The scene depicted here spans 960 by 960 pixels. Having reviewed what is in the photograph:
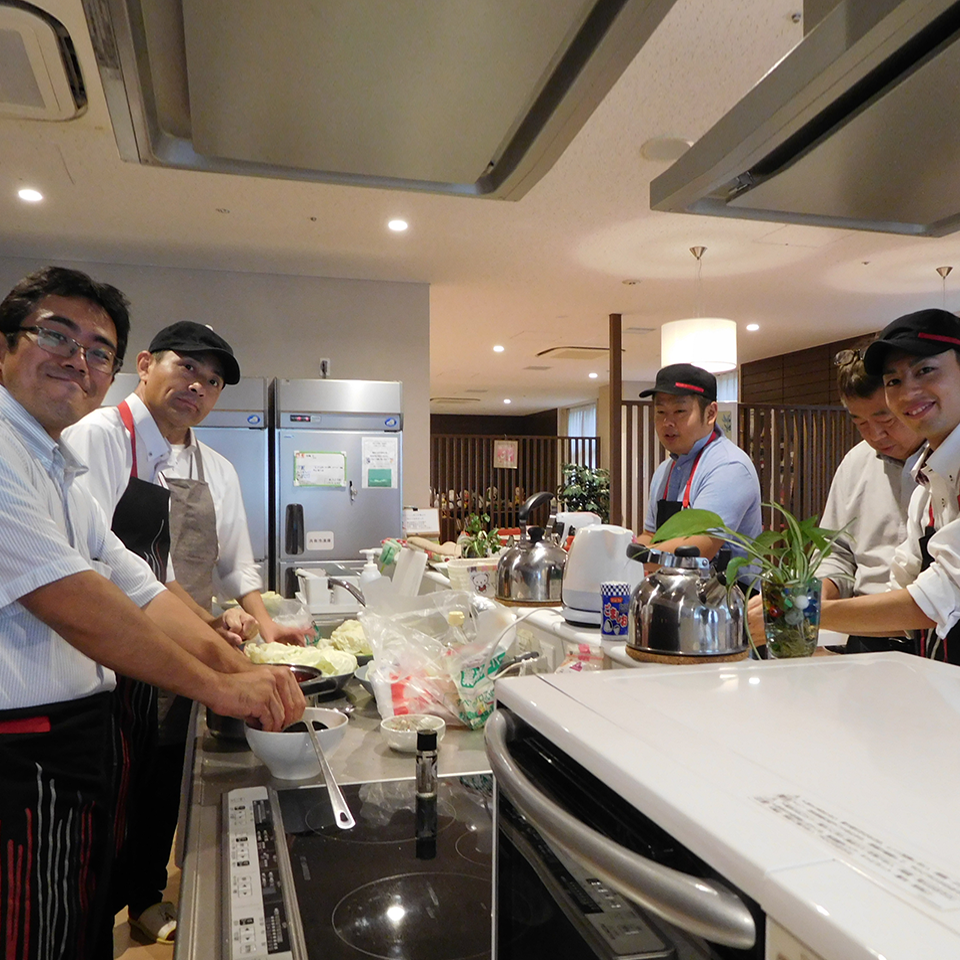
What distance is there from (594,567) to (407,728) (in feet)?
1.59

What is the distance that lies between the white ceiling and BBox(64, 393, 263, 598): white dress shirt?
119 cm

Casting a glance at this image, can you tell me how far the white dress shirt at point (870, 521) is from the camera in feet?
7.93

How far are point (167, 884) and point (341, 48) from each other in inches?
105

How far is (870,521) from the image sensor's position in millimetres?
2490

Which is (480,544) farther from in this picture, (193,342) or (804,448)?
(804,448)

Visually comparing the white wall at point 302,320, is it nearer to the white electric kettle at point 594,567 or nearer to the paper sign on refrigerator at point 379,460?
the paper sign on refrigerator at point 379,460

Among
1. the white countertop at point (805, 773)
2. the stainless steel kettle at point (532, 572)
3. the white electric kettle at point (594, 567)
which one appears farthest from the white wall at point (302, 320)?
the white countertop at point (805, 773)

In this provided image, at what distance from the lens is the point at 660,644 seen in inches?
46.1

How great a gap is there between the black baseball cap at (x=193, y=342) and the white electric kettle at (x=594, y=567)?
1.40 metres

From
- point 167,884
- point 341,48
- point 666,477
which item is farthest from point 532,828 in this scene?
point 666,477

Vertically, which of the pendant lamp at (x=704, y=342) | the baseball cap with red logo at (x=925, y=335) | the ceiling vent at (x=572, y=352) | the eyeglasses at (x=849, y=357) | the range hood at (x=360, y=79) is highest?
the ceiling vent at (x=572, y=352)

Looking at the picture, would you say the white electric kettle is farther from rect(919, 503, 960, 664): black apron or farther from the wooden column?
the wooden column

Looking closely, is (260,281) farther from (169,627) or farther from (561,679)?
(561,679)

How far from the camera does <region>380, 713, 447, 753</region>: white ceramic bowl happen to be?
1469 mm
